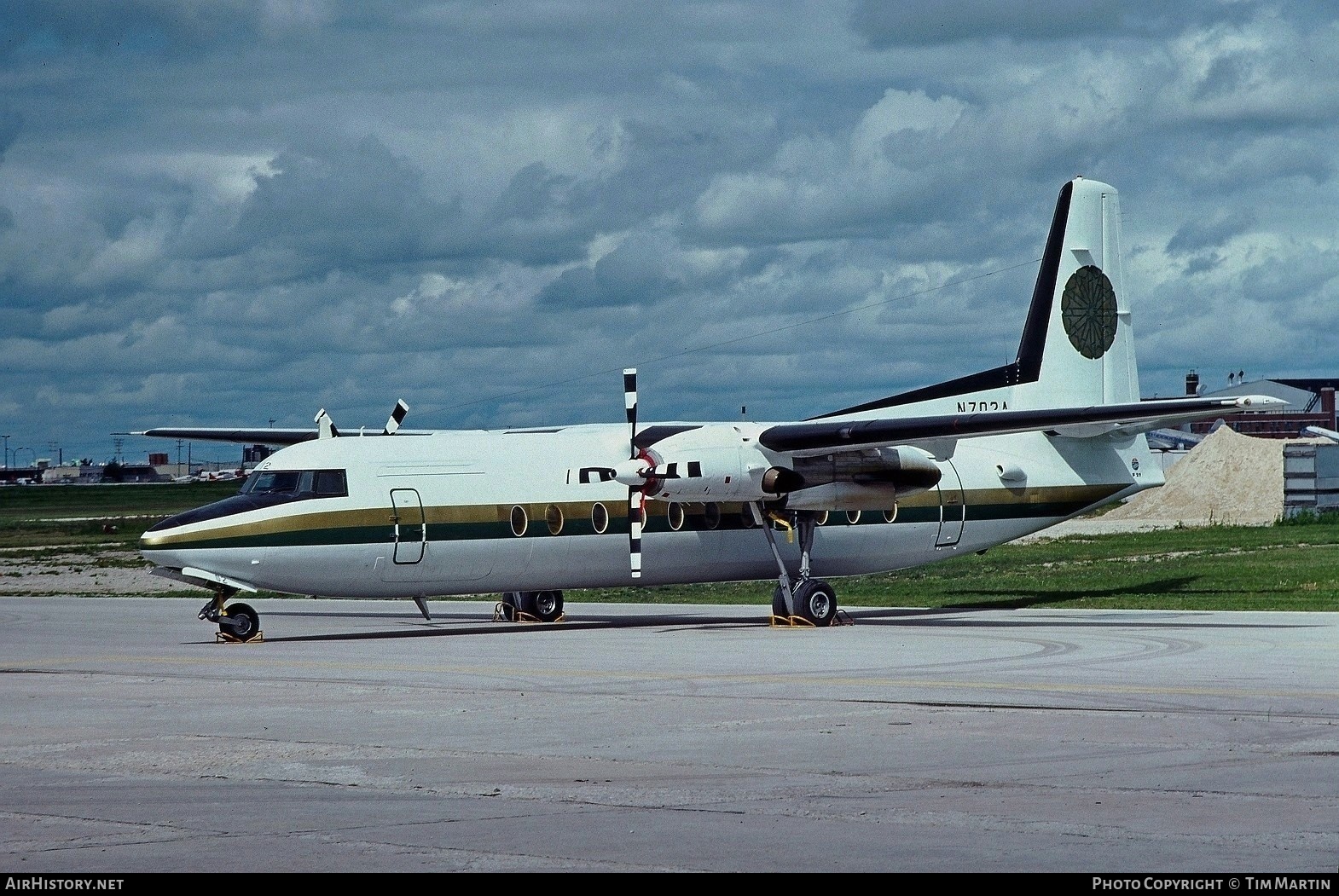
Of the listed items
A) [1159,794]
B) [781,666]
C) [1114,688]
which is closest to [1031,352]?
[781,666]

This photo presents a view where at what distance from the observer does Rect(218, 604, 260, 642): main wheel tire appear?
87.2 feet

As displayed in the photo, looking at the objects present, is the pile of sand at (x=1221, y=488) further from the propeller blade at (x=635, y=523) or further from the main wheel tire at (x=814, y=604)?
the propeller blade at (x=635, y=523)

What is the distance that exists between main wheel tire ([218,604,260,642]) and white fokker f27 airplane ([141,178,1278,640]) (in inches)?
1.5

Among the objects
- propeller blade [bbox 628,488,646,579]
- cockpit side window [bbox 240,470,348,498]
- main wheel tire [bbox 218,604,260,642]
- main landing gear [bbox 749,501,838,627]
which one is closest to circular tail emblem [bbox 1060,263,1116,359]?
main landing gear [bbox 749,501,838,627]

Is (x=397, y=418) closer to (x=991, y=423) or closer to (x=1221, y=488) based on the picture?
(x=991, y=423)

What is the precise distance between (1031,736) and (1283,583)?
81.8ft

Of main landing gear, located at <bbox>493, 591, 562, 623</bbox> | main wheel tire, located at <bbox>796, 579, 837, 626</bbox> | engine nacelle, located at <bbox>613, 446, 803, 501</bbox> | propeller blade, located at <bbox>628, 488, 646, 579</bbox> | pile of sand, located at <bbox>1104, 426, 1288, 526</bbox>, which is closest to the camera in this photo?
engine nacelle, located at <bbox>613, 446, 803, 501</bbox>

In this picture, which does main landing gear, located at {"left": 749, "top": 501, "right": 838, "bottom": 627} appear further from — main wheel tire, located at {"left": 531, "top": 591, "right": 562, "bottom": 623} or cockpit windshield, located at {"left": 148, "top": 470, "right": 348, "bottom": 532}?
cockpit windshield, located at {"left": 148, "top": 470, "right": 348, "bottom": 532}

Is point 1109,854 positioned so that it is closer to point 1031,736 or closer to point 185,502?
point 1031,736

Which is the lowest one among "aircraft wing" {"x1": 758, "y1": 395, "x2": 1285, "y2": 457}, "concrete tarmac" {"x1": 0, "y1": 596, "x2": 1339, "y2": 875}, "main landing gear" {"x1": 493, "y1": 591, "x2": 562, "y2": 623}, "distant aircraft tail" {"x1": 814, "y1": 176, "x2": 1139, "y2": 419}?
"concrete tarmac" {"x1": 0, "y1": 596, "x2": 1339, "y2": 875}

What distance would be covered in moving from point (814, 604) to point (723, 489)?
3.01 meters

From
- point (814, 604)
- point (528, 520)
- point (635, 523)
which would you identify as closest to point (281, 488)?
point (528, 520)

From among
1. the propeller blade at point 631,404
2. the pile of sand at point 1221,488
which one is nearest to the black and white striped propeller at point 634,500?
the propeller blade at point 631,404

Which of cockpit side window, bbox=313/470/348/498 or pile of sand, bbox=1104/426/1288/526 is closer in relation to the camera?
cockpit side window, bbox=313/470/348/498
